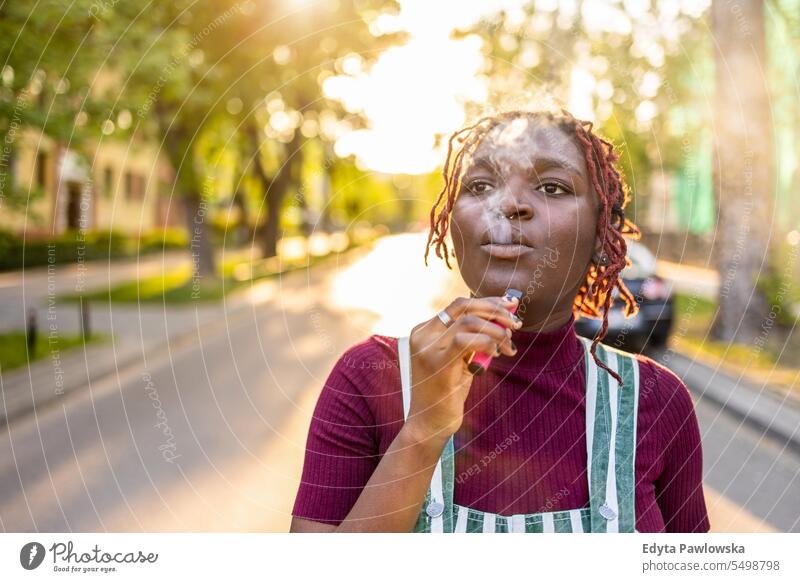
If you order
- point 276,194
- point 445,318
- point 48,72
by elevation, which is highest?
point 48,72

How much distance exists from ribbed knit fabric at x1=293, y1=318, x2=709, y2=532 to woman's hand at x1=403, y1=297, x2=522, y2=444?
0.70 feet

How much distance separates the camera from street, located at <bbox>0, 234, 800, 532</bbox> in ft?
18.2

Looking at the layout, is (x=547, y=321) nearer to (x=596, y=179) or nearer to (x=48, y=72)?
(x=596, y=179)

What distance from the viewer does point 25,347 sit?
11625 millimetres

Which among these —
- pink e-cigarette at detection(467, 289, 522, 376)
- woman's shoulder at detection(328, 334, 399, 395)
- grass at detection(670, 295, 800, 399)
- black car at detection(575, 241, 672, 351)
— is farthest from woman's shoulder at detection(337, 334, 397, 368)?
black car at detection(575, 241, 672, 351)

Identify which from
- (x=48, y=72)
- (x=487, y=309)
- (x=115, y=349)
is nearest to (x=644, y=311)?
(x=115, y=349)

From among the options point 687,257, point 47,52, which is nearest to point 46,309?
point 47,52

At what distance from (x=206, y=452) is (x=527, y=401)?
5.70 metres

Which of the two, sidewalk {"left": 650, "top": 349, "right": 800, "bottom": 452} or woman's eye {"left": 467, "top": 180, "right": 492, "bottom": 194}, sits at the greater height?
woman's eye {"left": 467, "top": 180, "right": 492, "bottom": 194}

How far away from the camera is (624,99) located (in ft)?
21.6

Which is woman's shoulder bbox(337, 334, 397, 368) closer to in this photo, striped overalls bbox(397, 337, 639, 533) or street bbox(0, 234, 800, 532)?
striped overalls bbox(397, 337, 639, 533)

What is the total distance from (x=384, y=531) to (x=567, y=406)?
18.1 inches

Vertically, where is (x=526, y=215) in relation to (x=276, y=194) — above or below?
below

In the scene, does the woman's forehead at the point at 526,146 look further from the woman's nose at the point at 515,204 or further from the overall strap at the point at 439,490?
the overall strap at the point at 439,490
